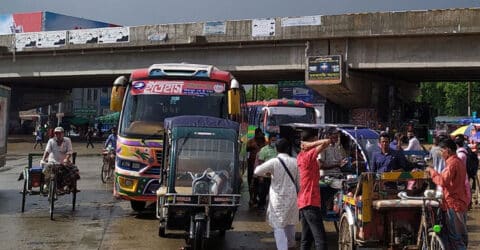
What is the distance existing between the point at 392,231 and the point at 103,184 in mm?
→ 11582

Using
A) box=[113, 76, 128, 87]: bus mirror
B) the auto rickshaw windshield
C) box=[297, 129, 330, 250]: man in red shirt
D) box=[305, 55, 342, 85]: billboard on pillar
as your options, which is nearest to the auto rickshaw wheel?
box=[113, 76, 128, 87]: bus mirror

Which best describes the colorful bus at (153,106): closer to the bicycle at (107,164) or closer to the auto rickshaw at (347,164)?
the auto rickshaw at (347,164)

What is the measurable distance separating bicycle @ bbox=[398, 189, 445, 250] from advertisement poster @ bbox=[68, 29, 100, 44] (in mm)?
32282

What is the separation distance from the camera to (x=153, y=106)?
1057 cm

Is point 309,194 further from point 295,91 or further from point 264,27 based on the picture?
point 295,91

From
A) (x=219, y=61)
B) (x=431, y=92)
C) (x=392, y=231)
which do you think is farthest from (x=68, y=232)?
(x=431, y=92)

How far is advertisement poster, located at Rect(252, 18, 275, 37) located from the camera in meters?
31.6

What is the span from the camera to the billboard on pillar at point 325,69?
3111 centimetres

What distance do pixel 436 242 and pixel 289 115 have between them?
55.8ft

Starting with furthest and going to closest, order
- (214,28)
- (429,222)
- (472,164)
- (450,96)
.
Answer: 1. (450,96)
2. (214,28)
3. (472,164)
4. (429,222)

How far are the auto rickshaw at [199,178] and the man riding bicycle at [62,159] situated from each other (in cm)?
328

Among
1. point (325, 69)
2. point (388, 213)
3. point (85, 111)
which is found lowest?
point (388, 213)

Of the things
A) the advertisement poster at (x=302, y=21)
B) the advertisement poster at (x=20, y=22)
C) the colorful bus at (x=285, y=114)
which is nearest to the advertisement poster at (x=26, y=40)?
the advertisement poster at (x=302, y=21)

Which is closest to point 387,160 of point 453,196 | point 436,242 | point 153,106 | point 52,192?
point 453,196
